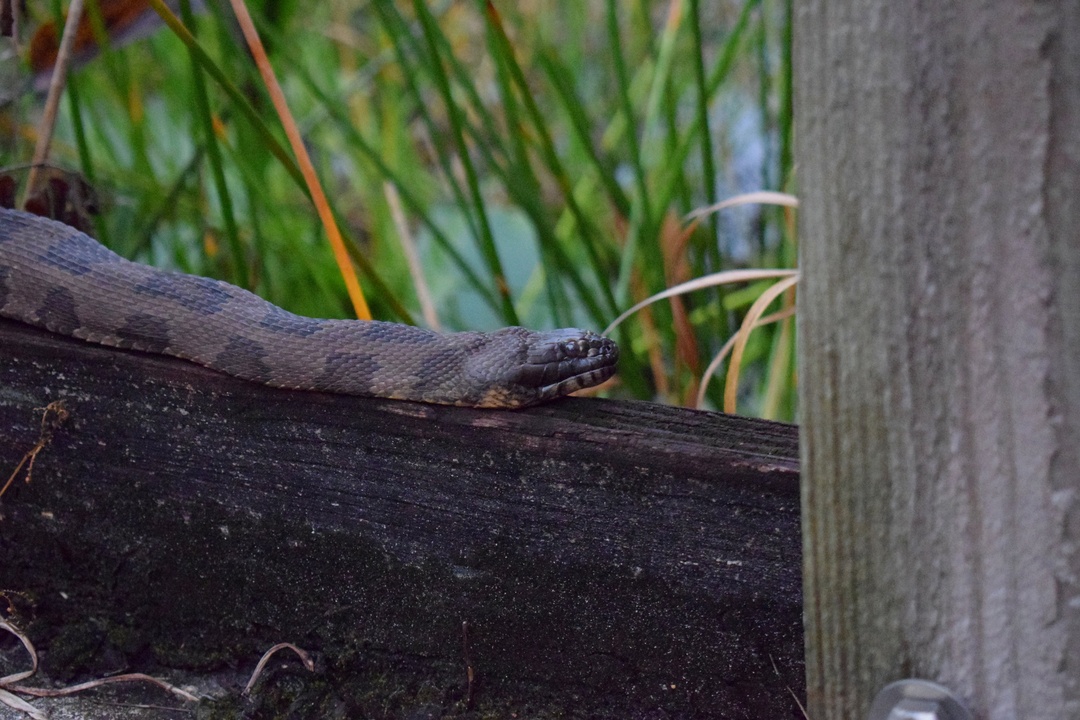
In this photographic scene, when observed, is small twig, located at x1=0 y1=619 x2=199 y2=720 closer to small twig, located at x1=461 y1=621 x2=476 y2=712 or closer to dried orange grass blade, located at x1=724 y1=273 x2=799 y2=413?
small twig, located at x1=461 y1=621 x2=476 y2=712

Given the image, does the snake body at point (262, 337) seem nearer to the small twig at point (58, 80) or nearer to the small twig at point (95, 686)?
the small twig at point (58, 80)


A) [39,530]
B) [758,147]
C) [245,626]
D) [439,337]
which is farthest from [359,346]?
[758,147]

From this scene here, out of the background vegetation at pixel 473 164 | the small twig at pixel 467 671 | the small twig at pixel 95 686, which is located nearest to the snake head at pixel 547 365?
the background vegetation at pixel 473 164

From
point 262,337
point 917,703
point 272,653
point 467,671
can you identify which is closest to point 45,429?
point 262,337

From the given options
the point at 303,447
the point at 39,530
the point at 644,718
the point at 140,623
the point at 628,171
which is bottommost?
the point at 644,718

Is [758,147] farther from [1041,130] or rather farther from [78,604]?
[1041,130]

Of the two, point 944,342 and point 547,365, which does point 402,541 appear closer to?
point 547,365
